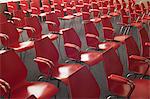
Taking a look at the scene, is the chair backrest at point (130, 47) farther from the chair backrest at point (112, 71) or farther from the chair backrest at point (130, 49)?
the chair backrest at point (112, 71)

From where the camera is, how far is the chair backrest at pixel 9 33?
398cm

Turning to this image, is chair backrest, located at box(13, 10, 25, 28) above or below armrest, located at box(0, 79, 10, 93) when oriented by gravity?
above

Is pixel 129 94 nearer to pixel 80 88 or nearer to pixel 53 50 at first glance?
pixel 80 88

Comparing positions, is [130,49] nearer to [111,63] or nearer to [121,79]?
[111,63]

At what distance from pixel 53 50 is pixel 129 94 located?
127 centimetres

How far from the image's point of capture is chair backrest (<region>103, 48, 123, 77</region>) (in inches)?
101

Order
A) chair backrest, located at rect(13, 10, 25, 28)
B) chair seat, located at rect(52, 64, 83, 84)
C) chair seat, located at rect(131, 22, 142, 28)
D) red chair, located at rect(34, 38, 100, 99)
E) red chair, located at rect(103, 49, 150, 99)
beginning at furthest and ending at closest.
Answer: chair seat, located at rect(131, 22, 142, 28), chair backrest, located at rect(13, 10, 25, 28), chair seat, located at rect(52, 64, 83, 84), red chair, located at rect(103, 49, 150, 99), red chair, located at rect(34, 38, 100, 99)

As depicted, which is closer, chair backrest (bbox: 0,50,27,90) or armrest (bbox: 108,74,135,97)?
armrest (bbox: 108,74,135,97)

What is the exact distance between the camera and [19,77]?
2697mm

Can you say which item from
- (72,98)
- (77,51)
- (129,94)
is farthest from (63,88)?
(72,98)

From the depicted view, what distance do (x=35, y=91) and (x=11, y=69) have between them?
366mm

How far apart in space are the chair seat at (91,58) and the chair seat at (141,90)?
2.52 ft

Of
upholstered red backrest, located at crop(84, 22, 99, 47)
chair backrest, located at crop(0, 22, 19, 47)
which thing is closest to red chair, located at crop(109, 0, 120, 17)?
upholstered red backrest, located at crop(84, 22, 99, 47)

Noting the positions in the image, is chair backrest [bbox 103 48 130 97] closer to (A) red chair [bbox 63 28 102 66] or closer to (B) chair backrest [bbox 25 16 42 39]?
(A) red chair [bbox 63 28 102 66]
